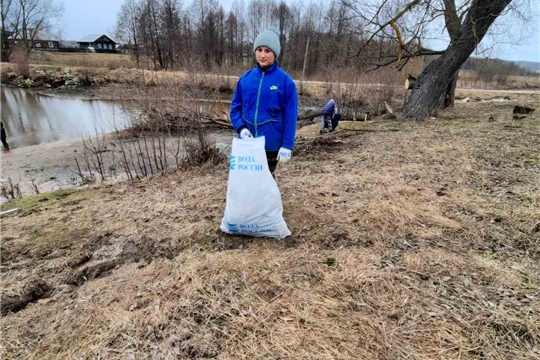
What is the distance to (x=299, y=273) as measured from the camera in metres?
2.11

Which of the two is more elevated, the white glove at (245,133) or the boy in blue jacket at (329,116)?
the white glove at (245,133)

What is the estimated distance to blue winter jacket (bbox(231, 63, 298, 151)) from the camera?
2377 millimetres

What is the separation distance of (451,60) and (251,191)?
7.64 meters

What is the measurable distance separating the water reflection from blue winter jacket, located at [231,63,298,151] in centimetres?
541

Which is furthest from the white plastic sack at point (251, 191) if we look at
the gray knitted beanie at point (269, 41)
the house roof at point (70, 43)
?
the house roof at point (70, 43)

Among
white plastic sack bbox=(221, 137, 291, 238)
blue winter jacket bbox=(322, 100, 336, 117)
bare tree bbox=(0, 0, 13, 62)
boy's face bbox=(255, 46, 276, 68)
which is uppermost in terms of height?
bare tree bbox=(0, 0, 13, 62)

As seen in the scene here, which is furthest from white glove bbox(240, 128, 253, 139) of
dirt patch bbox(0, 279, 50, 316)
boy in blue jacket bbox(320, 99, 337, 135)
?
boy in blue jacket bbox(320, 99, 337, 135)

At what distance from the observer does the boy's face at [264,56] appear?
7.52 ft

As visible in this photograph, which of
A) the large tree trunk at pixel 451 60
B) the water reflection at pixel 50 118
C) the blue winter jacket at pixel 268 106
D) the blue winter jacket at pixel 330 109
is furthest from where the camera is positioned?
the water reflection at pixel 50 118

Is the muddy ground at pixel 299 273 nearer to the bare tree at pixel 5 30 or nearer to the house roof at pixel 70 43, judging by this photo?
the bare tree at pixel 5 30

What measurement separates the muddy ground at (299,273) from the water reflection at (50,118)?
4.86 metres

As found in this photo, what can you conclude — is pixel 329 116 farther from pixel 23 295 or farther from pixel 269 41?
pixel 23 295

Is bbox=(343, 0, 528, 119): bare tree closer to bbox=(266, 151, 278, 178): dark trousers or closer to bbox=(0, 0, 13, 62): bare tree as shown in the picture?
bbox=(266, 151, 278, 178): dark trousers

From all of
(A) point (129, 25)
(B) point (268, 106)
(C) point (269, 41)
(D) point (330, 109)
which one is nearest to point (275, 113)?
(B) point (268, 106)
